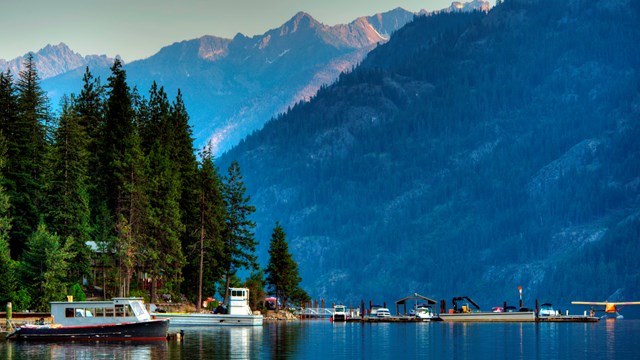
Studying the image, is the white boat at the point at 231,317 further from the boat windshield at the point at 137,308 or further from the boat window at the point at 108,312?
the boat windshield at the point at 137,308

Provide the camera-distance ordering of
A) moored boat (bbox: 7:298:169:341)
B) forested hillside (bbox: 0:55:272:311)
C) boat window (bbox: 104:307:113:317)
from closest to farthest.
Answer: moored boat (bbox: 7:298:169:341) < boat window (bbox: 104:307:113:317) < forested hillside (bbox: 0:55:272:311)

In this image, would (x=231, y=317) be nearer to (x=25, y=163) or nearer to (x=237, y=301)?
(x=237, y=301)

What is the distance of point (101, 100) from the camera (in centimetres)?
15338

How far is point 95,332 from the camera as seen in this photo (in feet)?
297

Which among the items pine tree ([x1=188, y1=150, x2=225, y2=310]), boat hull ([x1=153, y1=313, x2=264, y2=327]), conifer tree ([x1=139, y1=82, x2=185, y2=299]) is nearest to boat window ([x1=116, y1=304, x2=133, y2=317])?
boat hull ([x1=153, y1=313, x2=264, y2=327])

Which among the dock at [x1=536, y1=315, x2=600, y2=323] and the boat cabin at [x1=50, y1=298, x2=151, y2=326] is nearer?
the boat cabin at [x1=50, y1=298, x2=151, y2=326]

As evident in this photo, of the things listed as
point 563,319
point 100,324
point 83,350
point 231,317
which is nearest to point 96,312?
point 100,324

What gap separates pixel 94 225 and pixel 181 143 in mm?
32131

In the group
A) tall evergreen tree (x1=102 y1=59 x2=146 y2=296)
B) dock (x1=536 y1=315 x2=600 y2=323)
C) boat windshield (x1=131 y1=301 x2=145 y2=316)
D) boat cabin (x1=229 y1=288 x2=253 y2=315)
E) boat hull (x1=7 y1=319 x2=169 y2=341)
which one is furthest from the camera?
dock (x1=536 y1=315 x2=600 y2=323)

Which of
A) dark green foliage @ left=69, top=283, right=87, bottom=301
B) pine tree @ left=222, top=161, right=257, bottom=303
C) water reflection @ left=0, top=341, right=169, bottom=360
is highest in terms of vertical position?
pine tree @ left=222, top=161, right=257, bottom=303

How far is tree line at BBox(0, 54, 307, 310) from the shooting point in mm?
110375

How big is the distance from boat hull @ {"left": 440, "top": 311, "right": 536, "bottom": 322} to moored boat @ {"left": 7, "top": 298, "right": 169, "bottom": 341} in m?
103

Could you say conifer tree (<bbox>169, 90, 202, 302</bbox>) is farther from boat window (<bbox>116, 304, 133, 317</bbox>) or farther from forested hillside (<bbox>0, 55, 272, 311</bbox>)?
boat window (<bbox>116, 304, 133, 317</bbox>)

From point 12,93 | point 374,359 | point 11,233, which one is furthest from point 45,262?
point 374,359
